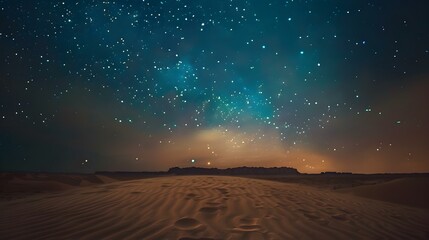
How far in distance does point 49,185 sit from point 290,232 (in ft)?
65.6

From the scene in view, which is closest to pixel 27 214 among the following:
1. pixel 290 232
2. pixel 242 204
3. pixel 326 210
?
pixel 242 204

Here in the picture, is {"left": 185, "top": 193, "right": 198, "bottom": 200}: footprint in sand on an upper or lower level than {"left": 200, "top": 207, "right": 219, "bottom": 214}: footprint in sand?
upper

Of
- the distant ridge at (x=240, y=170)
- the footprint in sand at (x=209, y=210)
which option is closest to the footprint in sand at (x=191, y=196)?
the footprint in sand at (x=209, y=210)

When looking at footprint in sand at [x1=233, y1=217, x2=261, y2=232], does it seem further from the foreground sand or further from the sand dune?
the sand dune

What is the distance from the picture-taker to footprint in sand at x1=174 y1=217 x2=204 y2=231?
4.20 m

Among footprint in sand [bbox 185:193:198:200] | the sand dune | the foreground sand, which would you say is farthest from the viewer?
the sand dune

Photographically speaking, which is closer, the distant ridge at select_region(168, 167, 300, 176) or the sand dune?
the sand dune

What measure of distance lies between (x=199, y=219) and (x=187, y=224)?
12.0 inches

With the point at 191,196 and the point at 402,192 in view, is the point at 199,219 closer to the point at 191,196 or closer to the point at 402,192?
the point at 191,196

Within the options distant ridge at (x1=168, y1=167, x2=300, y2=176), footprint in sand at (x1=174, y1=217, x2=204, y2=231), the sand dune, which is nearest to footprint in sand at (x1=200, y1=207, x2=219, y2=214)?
footprint in sand at (x1=174, y1=217, x2=204, y2=231)

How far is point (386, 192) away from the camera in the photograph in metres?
14.2

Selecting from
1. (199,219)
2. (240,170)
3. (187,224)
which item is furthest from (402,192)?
(240,170)

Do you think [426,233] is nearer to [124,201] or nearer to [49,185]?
[124,201]

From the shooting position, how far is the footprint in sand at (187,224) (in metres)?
4.20
